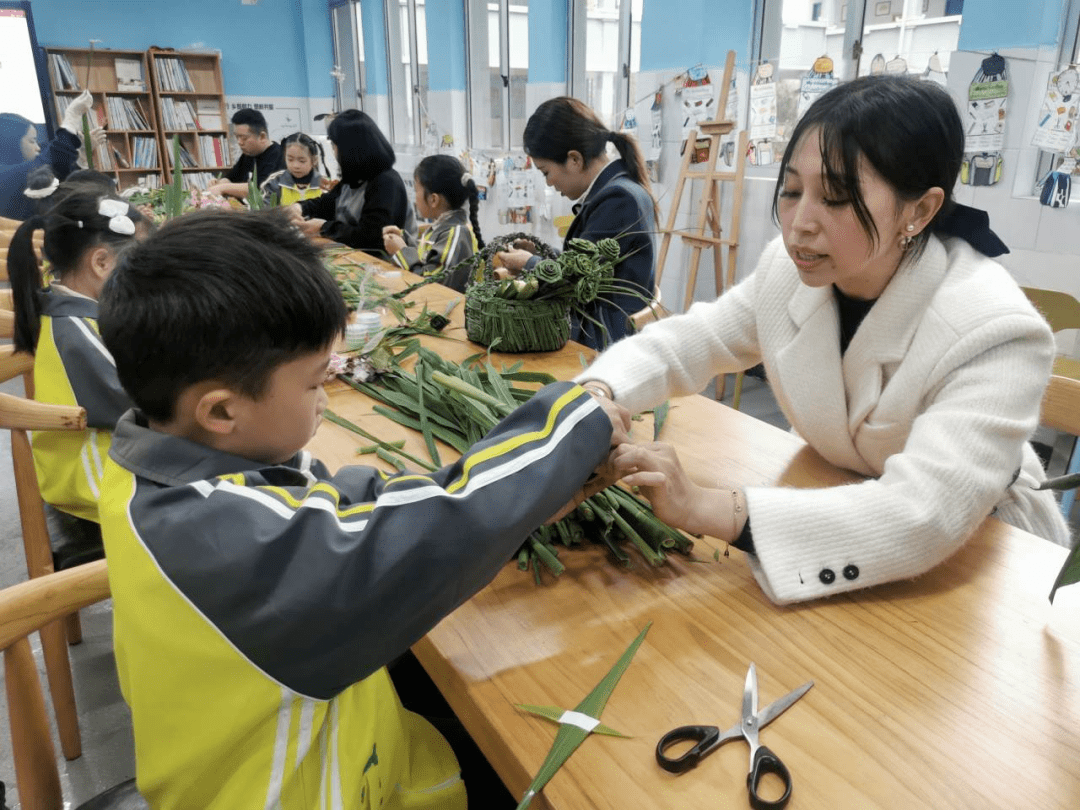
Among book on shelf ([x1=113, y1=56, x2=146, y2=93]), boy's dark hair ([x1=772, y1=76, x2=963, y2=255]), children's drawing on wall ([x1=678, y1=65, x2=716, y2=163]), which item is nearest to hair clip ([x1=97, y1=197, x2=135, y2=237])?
boy's dark hair ([x1=772, y1=76, x2=963, y2=255])

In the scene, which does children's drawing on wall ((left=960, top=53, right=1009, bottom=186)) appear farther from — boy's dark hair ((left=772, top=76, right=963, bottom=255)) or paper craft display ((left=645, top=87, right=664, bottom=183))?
boy's dark hair ((left=772, top=76, right=963, bottom=255))

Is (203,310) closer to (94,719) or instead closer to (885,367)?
(885,367)

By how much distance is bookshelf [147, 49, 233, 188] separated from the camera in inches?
303

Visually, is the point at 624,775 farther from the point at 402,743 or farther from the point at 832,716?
the point at 402,743

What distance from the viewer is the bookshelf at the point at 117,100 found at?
7215 mm

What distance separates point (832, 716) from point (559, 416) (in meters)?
0.40

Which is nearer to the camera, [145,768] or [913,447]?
[145,768]

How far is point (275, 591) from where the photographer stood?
0.63 meters

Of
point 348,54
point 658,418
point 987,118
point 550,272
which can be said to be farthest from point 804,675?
point 348,54

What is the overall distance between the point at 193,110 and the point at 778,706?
905 centimetres

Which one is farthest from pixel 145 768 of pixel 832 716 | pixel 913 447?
pixel 913 447

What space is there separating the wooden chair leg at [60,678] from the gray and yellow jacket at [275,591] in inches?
33.1

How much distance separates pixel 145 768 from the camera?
724 millimetres

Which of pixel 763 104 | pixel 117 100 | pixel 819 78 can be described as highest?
pixel 117 100
